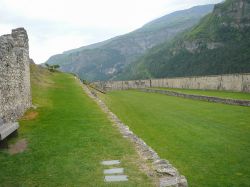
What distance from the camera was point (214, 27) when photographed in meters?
184

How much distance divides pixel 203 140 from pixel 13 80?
9531 millimetres

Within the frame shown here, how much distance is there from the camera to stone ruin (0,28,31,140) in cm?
1575

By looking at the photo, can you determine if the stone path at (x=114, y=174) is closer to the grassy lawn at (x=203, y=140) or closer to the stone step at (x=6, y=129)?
the grassy lawn at (x=203, y=140)

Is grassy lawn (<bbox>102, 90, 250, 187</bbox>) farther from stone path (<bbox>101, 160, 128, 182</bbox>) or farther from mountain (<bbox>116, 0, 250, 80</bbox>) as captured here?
mountain (<bbox>116, 0, 250, 80</bbox>)

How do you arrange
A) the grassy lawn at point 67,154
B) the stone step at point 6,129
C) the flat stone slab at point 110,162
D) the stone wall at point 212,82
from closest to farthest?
the grassy lawn at point 67,154, the flat stone slab at point 110,162, the stone step at point 6,129, the stone wall at point 212,82

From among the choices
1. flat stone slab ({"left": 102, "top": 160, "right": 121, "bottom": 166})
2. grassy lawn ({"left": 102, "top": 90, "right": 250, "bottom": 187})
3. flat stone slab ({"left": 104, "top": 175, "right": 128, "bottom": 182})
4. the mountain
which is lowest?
grassy lawn ({"left": 102, "top": 90, "right": 250, "bottom": 187})

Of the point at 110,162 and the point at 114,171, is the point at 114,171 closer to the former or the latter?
the point at 114,171

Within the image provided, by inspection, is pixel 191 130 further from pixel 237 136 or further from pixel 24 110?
pixel 24 110

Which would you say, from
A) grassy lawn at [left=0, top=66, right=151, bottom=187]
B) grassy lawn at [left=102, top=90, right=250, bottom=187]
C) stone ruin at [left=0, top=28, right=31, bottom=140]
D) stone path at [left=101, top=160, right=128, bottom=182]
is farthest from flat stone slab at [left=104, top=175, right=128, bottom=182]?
stone ruin at [left=0, top=28, right=31, bottom=140]

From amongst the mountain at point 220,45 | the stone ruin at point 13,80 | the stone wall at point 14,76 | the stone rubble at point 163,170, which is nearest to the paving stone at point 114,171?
the stone rubble at point 163,170

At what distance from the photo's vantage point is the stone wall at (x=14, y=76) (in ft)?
52.9

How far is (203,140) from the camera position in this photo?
1903 cm

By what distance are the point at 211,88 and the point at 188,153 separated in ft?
147

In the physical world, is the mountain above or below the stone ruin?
above
